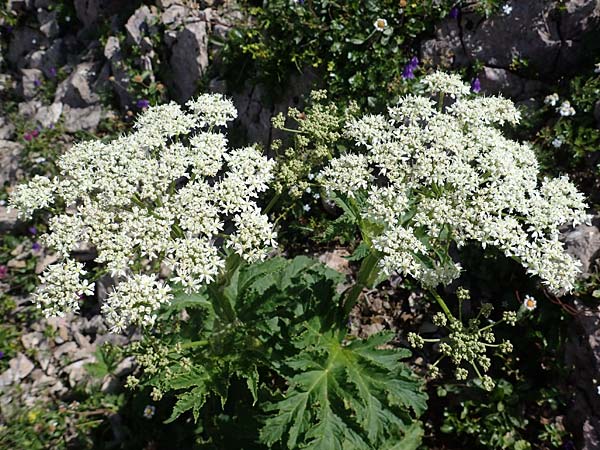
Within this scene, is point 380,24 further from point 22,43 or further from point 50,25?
point 22,43

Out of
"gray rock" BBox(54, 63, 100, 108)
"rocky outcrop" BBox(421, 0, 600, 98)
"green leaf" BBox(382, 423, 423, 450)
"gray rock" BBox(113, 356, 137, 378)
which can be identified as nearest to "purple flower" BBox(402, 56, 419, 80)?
"rocky outcrop" BBox(421, 0, 600, 98)

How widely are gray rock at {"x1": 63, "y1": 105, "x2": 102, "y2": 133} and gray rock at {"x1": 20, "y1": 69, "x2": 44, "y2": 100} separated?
1.23 meters

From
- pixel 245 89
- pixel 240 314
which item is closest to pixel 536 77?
pixel 245 89

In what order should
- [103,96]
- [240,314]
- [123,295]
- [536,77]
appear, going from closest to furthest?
[123,295]
[240,314]
[536,77]
[103,96]

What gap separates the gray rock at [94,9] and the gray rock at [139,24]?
107 cm

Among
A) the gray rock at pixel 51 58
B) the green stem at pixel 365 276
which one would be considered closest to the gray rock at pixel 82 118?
the gray rock at pixel 51 58

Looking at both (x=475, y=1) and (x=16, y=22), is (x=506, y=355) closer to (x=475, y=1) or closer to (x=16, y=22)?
(x=475, y=1)

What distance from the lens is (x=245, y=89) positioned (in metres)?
8.32

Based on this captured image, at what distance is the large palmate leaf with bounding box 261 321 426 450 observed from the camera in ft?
13.5

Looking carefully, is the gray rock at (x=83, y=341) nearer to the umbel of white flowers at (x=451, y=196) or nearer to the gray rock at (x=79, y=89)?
the gray rock at (x=79, y=89)

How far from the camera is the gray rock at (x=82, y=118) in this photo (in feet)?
32.4

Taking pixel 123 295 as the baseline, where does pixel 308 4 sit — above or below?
above

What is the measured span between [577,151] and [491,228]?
140 inches

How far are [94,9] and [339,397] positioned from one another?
32.3 ft
